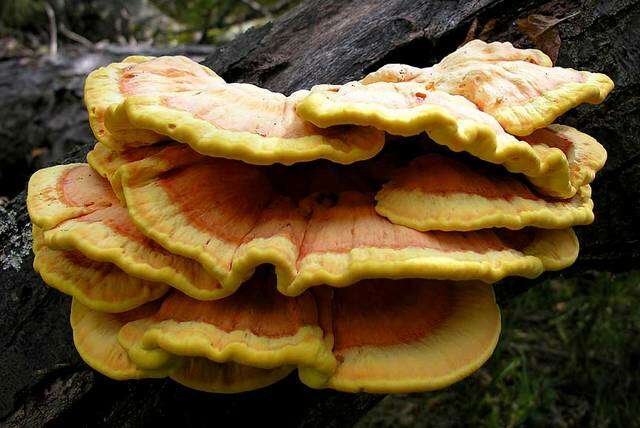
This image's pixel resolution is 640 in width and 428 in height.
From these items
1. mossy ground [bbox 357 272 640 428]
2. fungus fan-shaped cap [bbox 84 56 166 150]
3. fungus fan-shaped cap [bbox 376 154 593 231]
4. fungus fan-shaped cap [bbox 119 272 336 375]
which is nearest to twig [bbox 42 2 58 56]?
fungus fan-shaped cap [bbox 84 56 166 150]

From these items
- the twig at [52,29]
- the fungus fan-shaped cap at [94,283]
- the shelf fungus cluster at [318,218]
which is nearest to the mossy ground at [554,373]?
the shelf fungus cluster at [318,218]

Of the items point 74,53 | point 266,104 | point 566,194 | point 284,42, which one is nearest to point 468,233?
point 566,194

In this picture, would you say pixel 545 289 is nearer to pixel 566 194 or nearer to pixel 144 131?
pixel 566 194

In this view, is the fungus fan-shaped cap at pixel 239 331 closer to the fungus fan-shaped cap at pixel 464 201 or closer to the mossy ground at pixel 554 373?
the fungus fan-shaped cap at pixel 464 201

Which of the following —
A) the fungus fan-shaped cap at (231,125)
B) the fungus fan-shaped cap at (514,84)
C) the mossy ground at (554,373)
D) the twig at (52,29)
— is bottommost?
the mossy ground at (554,373)

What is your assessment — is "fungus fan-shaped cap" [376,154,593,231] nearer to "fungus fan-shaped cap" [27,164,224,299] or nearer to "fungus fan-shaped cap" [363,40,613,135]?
"fungus fan-shaped cap" [363,40,613,135]

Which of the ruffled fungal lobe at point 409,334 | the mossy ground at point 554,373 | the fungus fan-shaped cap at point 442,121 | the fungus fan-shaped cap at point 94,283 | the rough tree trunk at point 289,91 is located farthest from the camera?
the mossy ground at point 554,373

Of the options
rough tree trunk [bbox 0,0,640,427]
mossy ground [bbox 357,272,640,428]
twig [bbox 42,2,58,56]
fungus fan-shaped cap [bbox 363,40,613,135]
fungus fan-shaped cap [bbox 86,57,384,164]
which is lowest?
mossy ground [bbox 357,272,640,428]
